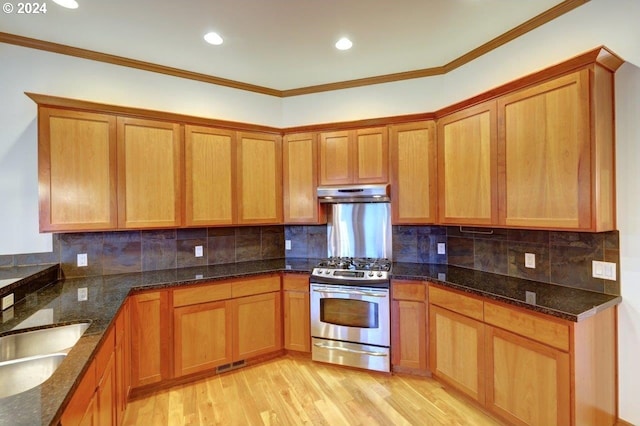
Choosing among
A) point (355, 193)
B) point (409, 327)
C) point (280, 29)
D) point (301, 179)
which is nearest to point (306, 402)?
point (409, 327)

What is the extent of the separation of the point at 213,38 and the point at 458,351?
10.7ft

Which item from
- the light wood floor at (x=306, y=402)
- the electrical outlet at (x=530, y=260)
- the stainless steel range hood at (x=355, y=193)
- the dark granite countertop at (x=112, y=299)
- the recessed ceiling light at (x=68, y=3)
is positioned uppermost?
the recessed ceiling light at (x=68, y=3)

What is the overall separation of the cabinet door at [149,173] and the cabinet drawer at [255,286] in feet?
2.69

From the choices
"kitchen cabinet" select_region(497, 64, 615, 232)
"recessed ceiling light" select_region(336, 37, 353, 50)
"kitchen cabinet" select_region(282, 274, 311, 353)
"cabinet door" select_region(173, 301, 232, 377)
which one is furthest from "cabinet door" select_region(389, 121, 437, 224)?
"cabinet door" select_region(173, 301, 232, 377)

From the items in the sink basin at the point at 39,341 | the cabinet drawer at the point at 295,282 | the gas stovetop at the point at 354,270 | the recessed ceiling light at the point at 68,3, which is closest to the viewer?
the sink basin at the point at 39,341

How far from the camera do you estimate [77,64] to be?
271 centimetres

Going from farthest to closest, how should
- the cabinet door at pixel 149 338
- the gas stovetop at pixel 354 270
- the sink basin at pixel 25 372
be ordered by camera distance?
the gas stovetop at pixel 354 270, the cabinet door at pixel 149 338, the sink basin at pixel 25 372

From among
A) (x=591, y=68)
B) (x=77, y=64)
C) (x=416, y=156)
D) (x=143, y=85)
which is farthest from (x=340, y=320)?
(x=77, y=64)

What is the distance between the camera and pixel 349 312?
2945mm

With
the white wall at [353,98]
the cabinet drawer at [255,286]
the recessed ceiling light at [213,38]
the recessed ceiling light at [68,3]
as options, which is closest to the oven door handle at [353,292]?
the cabinet drawer at [255,286]

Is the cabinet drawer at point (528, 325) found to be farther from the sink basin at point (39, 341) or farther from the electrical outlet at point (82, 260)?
the electrical outlet at point (82, 260)

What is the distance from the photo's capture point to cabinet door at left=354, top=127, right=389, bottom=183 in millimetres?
3129

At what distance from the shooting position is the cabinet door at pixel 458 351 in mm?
2246

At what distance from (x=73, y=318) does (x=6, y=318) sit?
37 centimetres
